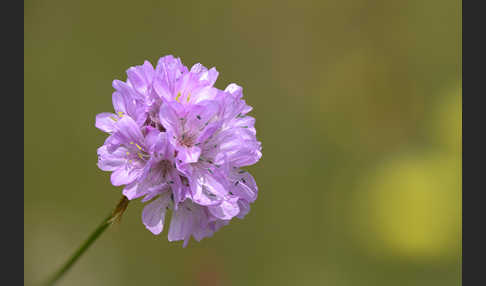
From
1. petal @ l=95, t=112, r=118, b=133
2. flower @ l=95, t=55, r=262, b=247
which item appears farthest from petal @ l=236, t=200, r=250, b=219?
petal @ l=95, t=112, r=118, b=133

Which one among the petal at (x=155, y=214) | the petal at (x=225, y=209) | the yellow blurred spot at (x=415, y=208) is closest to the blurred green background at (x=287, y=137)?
the yellow blurred spot at (x=415, y=208)

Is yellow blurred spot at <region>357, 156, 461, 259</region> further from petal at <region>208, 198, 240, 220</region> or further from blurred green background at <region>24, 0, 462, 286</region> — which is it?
petal at <region>208, 198, 240, 220</region>

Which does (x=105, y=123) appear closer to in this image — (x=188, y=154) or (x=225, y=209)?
(x=188, y=154)

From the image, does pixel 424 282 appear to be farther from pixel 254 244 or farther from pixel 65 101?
pixel 65 101

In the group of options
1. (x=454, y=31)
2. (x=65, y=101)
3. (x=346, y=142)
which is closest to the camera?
(x=65, y=101)

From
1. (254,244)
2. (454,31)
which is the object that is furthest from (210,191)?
(454,31)

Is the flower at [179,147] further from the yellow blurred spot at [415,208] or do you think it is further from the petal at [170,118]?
the yellow blurred spot at [415,208]
